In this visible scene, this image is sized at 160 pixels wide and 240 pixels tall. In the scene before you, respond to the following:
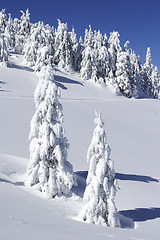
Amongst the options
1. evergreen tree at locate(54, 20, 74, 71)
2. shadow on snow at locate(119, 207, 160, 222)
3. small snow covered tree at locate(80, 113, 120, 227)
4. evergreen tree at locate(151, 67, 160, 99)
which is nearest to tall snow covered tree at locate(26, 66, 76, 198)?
small snow covered tree at locate(80, 113, 120, 227)

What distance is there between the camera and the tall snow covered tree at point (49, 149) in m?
16.3

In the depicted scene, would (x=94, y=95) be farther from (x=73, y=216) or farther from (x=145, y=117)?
(x=73, y=216)

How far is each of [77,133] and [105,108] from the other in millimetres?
16187

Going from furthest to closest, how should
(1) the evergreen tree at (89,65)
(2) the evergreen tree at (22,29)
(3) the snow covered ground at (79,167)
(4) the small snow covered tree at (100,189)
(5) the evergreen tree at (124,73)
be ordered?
(2) the evergreen tree at (22,29)
(5) the evergreen tree at (124,73)
(1) the evergreen tree at (89,65)
(4) the small snow covered tree at (100,189)
(3) the snow covered ground at (79,167)

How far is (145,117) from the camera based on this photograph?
45562mm

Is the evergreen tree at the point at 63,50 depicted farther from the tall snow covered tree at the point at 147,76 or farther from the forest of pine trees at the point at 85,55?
the tall snow covered tree at the point at 147,76

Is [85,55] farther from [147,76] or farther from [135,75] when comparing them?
[147,76]

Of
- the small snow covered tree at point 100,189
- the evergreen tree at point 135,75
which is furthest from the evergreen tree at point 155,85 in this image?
the small snow covered tree at point 100,189

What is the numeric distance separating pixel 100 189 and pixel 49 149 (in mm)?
4679

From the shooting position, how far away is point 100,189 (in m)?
13.6

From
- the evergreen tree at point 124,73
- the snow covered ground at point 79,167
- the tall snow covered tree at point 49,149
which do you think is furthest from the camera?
the evergreen tree at point 124,73

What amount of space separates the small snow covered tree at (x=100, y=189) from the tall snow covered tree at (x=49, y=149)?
Result: 2983 mm

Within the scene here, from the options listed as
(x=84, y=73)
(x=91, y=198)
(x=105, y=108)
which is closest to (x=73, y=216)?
(x=91, y=198)

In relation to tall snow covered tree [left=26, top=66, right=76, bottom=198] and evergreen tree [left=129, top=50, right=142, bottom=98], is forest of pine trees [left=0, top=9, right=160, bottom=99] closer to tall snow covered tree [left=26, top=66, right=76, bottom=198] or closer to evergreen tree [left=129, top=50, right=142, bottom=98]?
evergreen tree [left=129, top=50, right=142, bottom=98]
